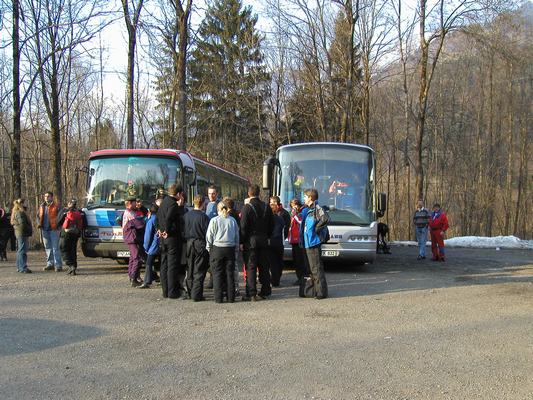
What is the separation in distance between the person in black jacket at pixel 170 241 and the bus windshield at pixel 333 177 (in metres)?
4.73

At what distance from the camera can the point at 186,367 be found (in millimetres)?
5227

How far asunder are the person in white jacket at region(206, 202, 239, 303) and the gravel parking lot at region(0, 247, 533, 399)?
0.38 meters

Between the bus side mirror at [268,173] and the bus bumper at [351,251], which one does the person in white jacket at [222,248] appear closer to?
the bus bumper at [351,251]

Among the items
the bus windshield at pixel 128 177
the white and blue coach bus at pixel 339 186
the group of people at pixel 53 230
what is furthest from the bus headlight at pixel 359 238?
the group of people at pixel 53 230

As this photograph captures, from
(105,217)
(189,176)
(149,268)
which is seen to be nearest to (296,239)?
(149,268)

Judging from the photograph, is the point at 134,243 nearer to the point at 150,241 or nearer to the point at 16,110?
the point at 150,241

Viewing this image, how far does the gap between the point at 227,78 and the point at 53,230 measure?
76.1ft

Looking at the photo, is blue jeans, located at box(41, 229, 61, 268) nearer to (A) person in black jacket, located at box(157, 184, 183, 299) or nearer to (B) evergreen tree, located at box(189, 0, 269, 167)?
(A) person in black jacket, located at box(157, 184, 183, 299)

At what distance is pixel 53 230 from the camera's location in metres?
12.2

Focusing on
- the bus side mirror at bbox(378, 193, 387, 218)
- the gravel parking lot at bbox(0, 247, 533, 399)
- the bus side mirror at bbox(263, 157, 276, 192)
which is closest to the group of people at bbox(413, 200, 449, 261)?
the bus side mirror at bbox(378, 193, 387, 218)

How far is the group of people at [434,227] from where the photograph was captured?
603 inches

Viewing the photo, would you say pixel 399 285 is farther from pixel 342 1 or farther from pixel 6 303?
pixel 342 1

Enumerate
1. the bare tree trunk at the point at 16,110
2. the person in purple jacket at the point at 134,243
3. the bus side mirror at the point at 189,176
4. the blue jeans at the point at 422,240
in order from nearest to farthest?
1. the person in purple jacket at the point at 134,243
2. the bus side mirror at the point at 189,176
3. the blue jeans at the point at 422,240
4. the bare tree trunk at the point at 16,110

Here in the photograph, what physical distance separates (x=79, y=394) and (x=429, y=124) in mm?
39221
